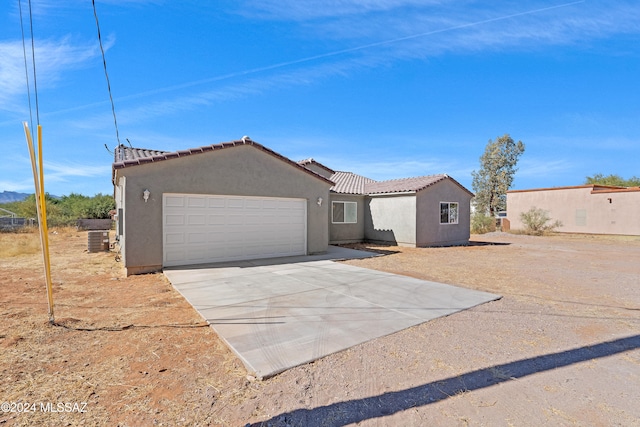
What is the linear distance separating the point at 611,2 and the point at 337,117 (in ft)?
43.6

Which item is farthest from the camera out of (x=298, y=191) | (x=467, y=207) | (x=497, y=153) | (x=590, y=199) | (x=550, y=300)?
(x=497, y=153)

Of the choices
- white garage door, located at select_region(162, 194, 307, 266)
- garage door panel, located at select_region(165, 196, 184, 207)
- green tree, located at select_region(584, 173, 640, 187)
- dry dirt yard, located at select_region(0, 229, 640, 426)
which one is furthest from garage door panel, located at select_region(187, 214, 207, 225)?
green tree, located at select_region(584, 173, 640, 187)

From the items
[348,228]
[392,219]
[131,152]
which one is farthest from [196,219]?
[392,219]

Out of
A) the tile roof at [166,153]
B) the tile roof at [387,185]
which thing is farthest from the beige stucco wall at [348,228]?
the tile roof at [166,153]

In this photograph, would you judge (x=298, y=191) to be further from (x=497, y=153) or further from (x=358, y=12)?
(x=497, y=153)

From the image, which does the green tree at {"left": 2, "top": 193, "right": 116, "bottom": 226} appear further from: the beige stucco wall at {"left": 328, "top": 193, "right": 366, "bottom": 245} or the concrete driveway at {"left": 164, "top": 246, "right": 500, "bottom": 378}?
the concrete driveway at {"left": 164, "top": 246, "right": 500, "bottom": 378}

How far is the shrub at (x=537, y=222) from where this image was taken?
26.6 metres

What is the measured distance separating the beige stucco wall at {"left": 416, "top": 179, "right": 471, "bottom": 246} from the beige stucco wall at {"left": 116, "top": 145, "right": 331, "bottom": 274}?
6.43 meters

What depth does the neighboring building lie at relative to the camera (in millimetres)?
23688

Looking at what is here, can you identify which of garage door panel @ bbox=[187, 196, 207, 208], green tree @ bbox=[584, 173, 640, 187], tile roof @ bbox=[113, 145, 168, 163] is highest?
green tree @ bbox=[584, 173, 640, 187]

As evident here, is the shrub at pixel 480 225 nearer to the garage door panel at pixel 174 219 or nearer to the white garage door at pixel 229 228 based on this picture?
the white garage door at pixel 229 228

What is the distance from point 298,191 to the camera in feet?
40.5

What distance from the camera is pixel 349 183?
69.0 feet

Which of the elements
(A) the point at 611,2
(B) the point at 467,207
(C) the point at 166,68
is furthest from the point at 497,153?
(C) the point at 166,68
